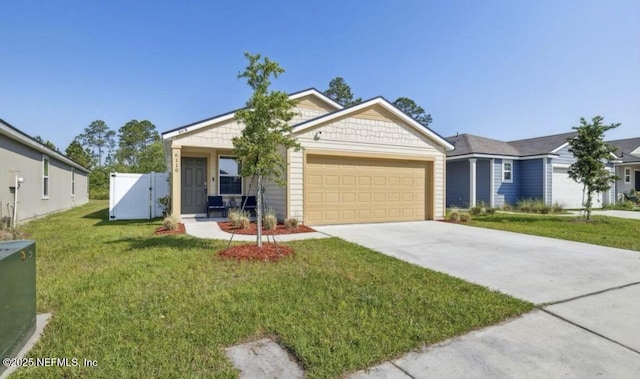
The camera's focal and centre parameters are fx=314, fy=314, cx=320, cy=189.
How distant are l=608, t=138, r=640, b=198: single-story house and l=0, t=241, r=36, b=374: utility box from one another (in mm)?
29671

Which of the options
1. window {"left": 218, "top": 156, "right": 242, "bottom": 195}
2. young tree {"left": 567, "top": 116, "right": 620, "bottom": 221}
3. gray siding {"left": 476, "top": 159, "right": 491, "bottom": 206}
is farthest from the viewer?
gray siding {"left": 476, "top": 159, "right": 491, "bottom": 206}

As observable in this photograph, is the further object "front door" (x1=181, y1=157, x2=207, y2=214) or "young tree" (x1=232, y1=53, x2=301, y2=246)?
"front door" (x1=181, y1=157, x2=207, y2=214)

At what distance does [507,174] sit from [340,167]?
13760 millimetres

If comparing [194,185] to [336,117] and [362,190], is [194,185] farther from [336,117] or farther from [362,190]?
[362,190]

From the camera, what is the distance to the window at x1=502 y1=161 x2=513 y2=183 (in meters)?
19.0

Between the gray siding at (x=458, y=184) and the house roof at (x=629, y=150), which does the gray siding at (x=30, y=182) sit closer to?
the gray siding at (x=458, y=184)

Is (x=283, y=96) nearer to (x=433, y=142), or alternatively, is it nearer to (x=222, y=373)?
(x=222, y=373)

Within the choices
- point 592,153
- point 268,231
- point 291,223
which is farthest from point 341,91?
point 268,231

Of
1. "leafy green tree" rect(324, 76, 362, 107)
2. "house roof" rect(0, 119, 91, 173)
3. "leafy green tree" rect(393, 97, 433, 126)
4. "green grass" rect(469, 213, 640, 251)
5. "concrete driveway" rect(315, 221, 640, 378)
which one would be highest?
"leafy green tree" rect(324, 76, 362, 107)

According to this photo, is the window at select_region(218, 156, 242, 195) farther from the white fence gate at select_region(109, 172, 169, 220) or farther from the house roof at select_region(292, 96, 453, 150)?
the house roof at select_region(292, 96, 453, 150)

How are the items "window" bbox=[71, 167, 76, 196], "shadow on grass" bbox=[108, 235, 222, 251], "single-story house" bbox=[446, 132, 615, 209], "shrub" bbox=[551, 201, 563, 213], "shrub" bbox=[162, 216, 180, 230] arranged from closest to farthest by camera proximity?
"shadow on grass" bbox=[108, 235, 222, 251], "shrub" bbox=[162, 216, 180, 230], "shrub" bbox=[551, 201, 563, 213], "single-story house" bbox=[446, 132, 615, 209], "window" bbox=[71, 167, 76, 196]

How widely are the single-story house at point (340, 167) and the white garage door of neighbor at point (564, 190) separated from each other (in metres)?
11.1

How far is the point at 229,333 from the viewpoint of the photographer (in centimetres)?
294

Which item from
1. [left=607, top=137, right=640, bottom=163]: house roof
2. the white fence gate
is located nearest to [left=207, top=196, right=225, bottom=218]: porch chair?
the white fence gate
